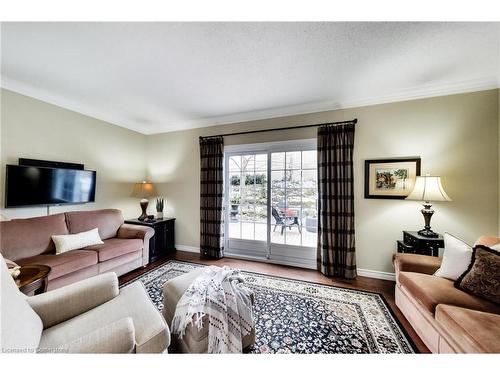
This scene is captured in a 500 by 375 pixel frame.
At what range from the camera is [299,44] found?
168cm

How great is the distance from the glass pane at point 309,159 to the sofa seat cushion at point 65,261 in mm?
3130

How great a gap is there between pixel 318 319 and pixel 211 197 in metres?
2.40

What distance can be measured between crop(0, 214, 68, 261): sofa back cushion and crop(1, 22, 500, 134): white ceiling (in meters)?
1.65

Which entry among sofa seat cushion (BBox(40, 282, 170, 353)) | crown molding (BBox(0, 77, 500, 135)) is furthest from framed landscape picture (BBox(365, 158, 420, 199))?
sofa seat cushion (BBox(40, 282, 170, 353))

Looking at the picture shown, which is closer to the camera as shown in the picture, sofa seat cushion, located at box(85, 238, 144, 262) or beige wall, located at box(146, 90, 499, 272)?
beige wall, located at box(146, 90, 499, 272)

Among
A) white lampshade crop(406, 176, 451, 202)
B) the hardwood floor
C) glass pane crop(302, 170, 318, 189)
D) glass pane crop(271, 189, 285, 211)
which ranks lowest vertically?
the hardwood floor

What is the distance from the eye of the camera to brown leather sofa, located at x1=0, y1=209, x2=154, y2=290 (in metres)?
2.00

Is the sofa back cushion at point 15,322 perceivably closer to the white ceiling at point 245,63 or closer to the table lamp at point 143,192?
the white ceiling at point 245,63

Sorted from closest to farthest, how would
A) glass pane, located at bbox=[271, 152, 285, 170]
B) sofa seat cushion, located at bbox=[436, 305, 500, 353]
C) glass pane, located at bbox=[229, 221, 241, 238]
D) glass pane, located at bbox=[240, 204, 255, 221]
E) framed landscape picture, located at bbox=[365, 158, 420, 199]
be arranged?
sofa seat cushion, located at bbox=[436, 305, 500, 353] < framed landscape picture, located at bbox=[365, 158, 420, 199] < glass pane, located at bbox=[271, 152, 285, 170] < glass pane, located at bbox=[240, 204, 255, 221] < glass pane, located at bbox=[229, 221, 241, 238]

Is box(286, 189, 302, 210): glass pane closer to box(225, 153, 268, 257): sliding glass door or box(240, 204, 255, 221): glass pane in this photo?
box(225, 153, 268, 257): sliding glass door

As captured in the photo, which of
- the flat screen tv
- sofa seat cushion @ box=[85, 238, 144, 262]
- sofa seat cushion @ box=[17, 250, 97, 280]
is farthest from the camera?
sofa seat cushion @ box=[85, 238, 144, 262]

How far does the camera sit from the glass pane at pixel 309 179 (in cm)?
302

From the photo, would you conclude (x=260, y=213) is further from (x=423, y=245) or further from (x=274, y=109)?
(x=423, y=245)
